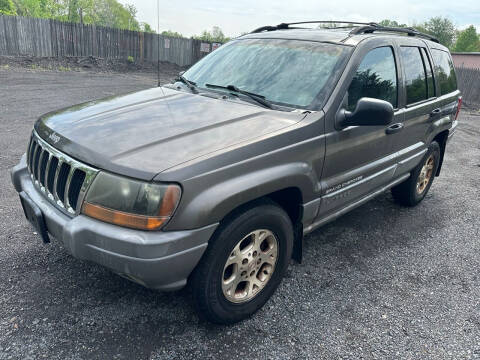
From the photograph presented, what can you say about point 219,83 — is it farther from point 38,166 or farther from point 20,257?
point 20,257

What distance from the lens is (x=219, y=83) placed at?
3248mm

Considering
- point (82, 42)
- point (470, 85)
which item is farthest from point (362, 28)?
point (82, 42)

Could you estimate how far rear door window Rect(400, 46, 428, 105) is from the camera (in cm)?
365

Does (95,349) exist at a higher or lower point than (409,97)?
lower

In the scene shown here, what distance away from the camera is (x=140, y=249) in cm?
195

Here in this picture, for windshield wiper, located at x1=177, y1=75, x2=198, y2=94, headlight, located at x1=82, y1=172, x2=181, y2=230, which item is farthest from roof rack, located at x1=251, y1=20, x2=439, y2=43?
headlight, located at x1=82, y1=172, x2=181, y2=230

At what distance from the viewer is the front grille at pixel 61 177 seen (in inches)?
83.4

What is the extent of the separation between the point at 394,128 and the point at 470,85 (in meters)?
18.8

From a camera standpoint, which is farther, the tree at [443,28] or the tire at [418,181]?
the tree at [443,28]

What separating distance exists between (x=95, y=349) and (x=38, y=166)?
123 centimetres

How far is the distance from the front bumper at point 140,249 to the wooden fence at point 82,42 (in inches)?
753

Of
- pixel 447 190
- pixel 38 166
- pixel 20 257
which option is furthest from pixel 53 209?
pixel 447 190

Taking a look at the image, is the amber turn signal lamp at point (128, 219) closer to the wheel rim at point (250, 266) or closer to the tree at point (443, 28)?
the wheel rim at point (250, 266)

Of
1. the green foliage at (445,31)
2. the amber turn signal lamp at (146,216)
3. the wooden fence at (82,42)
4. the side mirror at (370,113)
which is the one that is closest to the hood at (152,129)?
the amber turn signal lamp at (146,216)
